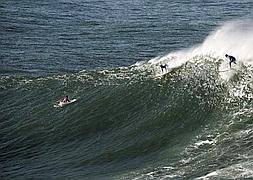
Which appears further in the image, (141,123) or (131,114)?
(131,114)

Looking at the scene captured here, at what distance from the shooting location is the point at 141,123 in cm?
2611

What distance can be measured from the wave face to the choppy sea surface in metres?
0.05

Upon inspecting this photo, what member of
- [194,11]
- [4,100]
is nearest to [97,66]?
[4,100]

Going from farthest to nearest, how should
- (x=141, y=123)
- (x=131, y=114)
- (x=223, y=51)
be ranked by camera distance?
(x=223, y=51) < (x=131, y=114) < (x=141, y=123)

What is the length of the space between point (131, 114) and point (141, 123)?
1.32 m

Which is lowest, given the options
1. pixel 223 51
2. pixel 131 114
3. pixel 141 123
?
pixel 141 123

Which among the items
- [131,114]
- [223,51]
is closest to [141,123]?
[131,114]

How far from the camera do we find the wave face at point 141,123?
2147cm

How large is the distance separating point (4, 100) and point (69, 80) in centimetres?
408

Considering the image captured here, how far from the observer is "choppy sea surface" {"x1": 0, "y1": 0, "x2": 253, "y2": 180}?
21750 mm

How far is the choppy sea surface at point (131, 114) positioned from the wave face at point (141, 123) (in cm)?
5

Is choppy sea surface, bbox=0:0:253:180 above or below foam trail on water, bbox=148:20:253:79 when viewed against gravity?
below

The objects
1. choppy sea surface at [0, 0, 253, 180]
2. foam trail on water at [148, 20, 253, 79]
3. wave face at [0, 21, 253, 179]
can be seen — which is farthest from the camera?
foam trail on water at [148, 20, 253, 79]

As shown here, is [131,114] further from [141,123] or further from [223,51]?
[223,51]
